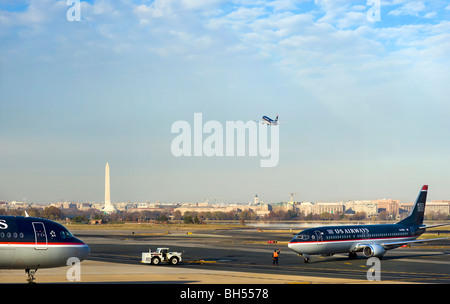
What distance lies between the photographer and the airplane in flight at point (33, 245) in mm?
34531

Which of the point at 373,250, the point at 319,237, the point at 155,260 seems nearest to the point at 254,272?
the point at 155,260

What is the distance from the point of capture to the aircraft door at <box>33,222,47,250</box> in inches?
1403

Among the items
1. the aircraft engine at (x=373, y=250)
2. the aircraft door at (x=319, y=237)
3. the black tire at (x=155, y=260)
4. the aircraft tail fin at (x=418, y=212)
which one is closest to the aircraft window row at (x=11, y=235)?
the black tire at (x=155, y=260)

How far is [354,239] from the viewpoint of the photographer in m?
68.4

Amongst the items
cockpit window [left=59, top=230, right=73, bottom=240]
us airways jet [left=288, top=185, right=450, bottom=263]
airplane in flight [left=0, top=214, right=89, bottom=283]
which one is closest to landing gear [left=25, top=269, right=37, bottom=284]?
airplane in flight [left=0, top=214, right=89, bottom=283]

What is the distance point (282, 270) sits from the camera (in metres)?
56.2

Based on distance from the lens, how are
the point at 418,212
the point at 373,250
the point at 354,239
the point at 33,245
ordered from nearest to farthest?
the point at 33,245, the point at 373,250, the point at 354,239, the point at 418,212

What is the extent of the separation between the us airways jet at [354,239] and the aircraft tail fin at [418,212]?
0.63ft

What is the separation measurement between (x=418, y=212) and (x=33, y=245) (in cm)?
6195

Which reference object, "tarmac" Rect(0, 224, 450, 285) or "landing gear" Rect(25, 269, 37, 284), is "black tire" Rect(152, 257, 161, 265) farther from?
"landing gear" Rect(25, 269, 37, 284)

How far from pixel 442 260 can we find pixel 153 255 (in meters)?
37.9

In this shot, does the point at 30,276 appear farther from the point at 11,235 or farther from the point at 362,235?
the point at 362,235
